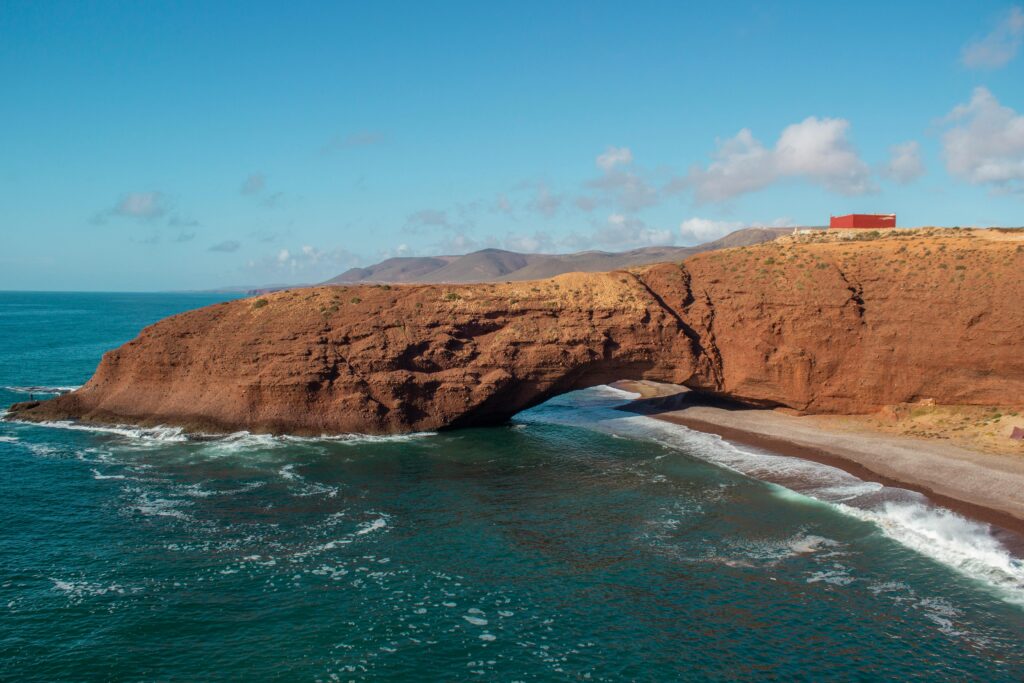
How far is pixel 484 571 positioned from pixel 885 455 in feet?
74.4

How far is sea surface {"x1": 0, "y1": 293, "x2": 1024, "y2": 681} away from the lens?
58.5 feet

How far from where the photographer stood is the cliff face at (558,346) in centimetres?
4047

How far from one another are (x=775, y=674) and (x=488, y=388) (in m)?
26.4

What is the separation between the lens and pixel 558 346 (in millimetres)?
42250

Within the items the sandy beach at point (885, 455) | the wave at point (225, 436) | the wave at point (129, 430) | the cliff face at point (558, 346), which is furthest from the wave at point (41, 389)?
the sandy beach at point (885, 455)

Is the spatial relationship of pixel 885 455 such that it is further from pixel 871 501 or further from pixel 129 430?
pixel 129 430

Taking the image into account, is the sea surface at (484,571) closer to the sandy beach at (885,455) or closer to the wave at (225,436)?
the sandy beach at (885,455)

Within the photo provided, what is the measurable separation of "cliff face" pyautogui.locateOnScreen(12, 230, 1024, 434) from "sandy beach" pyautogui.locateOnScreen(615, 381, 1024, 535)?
7.57ft

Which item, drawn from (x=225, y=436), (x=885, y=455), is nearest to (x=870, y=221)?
(x=885, y=455)

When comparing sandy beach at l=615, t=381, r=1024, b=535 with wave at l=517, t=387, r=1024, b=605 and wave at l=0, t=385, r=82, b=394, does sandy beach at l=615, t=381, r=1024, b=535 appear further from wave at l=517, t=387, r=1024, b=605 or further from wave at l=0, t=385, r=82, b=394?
wave at l=0, t=385, r=82, b=394

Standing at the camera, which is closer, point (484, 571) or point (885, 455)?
point (484, 571)

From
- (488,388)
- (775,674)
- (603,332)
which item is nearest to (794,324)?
(603,332)

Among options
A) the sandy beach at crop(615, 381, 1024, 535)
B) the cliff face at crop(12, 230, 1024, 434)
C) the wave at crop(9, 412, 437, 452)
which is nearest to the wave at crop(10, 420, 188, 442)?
the wave at crop(9, 412, 437, 452)

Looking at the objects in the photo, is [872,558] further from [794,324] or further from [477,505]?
[794,324]
